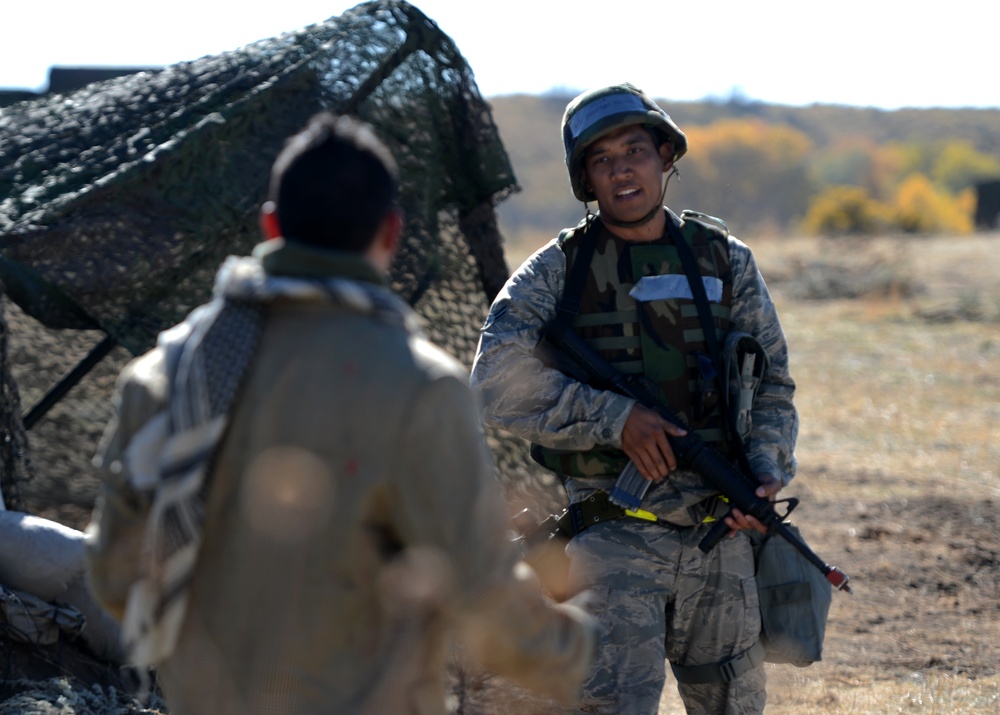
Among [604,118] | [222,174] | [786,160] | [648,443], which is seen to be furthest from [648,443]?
[786,160]

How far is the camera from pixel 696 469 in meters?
3.42

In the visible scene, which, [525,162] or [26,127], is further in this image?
[525,162]

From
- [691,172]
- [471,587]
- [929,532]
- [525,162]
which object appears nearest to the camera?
[471,587]

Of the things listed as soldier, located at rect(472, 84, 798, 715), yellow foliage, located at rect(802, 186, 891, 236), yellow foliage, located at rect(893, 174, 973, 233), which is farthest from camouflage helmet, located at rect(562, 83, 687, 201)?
yellow foliage, located at rect(893, 174, 973, 233)

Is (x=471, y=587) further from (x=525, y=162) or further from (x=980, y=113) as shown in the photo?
(x=980, y=113)

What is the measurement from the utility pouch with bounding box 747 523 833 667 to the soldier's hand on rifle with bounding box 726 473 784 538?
11 cm

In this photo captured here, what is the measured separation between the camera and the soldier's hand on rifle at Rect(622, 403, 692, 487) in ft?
10.8

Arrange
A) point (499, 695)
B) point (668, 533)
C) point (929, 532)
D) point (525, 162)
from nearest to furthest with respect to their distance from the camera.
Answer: point (668, 533) → point (499, 695) → point (929, 532) → point (525, 162)

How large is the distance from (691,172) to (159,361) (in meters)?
84.9

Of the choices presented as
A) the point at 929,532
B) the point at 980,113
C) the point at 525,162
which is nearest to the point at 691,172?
the point at 525,162

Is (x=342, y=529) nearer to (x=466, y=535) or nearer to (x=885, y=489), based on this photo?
(x=466, y=535)

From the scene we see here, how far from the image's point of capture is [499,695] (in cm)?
455

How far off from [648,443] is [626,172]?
773 millimetres

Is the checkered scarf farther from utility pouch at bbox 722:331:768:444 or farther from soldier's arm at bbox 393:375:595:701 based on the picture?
utility pouch at bbox 722:331:768:444
